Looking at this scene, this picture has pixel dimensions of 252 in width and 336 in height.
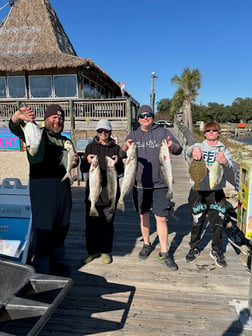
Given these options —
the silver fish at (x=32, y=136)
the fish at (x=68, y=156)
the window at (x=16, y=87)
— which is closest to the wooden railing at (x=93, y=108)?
the window at (x=16, y=87)

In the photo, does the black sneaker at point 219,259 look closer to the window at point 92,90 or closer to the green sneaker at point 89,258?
the green sneaker at point 89,258

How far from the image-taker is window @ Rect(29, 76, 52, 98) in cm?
1547

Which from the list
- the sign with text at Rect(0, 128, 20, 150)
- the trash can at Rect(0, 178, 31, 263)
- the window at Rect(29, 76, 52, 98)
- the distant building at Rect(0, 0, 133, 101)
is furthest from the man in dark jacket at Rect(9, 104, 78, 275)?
the window at Rect(29, 76, 52, 98)

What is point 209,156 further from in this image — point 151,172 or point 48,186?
point 48,186

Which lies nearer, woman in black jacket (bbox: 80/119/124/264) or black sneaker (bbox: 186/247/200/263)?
woman in black jacket (bbox: 80/119/124/264)

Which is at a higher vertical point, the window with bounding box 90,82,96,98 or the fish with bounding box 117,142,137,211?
the window with bounding box 90,82,96,98

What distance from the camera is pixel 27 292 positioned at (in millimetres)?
1752

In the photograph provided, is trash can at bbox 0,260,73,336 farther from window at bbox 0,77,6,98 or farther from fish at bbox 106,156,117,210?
window at bbox 0,77,6,98

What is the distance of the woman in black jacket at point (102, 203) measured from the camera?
11.3ft

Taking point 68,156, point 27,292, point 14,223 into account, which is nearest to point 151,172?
point 68,156

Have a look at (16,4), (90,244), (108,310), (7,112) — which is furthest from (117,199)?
(16,4)

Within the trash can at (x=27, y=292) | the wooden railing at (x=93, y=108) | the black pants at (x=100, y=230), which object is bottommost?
the black pants at (x=100, y=230)

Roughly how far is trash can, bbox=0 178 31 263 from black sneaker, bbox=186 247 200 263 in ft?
7.48

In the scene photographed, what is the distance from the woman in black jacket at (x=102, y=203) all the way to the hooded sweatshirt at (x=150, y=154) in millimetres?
282
